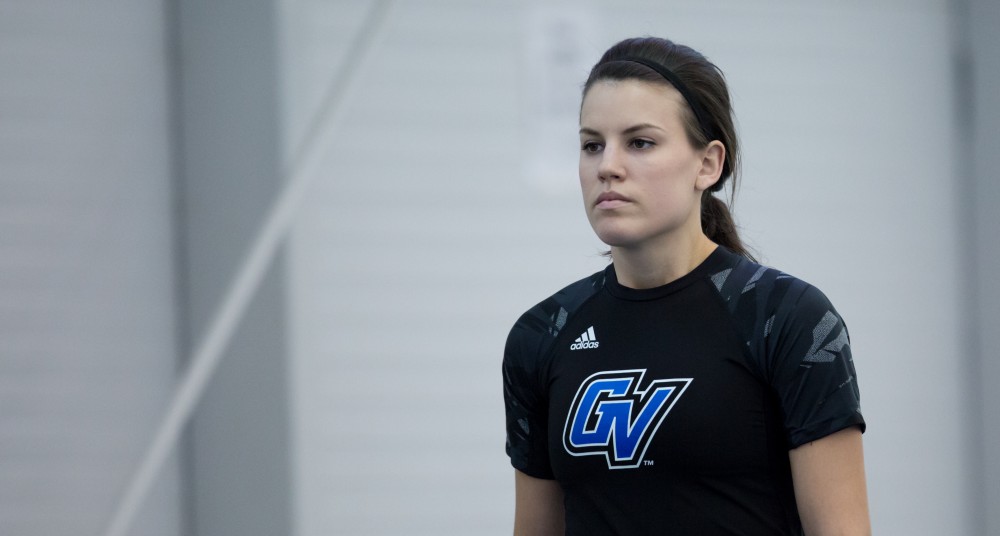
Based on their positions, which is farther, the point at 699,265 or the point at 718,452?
the point at 699,265

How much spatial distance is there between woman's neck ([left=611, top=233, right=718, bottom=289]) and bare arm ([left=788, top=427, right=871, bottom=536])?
36 centimetres

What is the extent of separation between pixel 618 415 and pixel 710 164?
1.49 ft

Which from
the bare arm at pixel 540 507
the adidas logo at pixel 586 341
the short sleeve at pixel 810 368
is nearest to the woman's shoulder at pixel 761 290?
the short sleeve at pixel 810 368

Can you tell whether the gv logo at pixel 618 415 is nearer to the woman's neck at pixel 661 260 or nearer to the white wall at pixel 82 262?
the woman's neck at pixel 661 260

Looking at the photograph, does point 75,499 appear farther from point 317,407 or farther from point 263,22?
point 263,22

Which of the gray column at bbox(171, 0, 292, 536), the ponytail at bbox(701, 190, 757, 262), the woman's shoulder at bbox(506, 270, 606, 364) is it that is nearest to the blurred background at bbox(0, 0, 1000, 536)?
the gray column at bbox(171, 0, 292, 536)

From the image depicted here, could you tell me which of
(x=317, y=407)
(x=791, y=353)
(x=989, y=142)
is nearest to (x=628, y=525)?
(x=791, y=353)

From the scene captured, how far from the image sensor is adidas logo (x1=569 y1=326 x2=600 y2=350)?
1686 mm

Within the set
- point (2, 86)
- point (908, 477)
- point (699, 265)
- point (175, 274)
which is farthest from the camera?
point (908, 477)

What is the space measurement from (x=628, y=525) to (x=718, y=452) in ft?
0.59

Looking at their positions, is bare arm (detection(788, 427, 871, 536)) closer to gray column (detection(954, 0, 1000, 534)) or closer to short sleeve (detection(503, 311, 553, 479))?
short sleeve (detection(503, 311, 553, 479))

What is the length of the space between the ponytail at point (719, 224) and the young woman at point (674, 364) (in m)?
0.07

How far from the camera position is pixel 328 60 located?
132 inches

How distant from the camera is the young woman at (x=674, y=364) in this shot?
1488 mm
